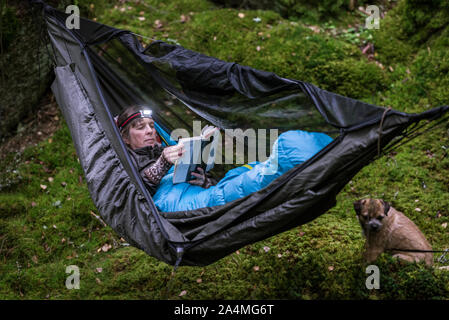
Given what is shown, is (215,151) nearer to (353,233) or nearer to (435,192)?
(353,233)

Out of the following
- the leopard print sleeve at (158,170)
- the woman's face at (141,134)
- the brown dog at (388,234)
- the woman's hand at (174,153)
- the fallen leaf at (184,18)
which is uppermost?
the fallen leaf at (184,18)

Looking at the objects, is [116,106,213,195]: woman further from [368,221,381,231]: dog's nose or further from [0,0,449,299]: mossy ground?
[368,221,381,231]: dog's nose

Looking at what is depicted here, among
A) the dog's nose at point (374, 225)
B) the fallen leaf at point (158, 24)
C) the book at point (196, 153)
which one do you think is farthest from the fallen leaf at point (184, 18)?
the dog's nose at point (374, 225)

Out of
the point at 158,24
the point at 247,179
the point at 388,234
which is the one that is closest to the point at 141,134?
the point at 247,179

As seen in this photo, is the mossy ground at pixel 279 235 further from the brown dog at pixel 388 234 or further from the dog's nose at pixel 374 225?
the dog's nose at pixel 374 225

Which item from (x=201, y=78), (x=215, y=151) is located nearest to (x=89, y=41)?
(x=201, y=78)

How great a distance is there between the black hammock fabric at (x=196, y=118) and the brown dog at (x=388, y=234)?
0.38 m

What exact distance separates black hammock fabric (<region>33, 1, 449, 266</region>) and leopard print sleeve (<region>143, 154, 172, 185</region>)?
149 millimetres

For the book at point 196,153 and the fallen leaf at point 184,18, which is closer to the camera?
the book at point 196,153

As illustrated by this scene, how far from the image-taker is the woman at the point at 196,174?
1966 mm

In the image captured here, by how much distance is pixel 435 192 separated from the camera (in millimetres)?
3150

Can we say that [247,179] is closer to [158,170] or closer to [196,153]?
[196,153]

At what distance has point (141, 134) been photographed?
2.79 meters

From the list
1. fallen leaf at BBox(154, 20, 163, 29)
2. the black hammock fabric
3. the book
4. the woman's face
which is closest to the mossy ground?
fallen leaf at BBox(154, 20, 163, 29)
